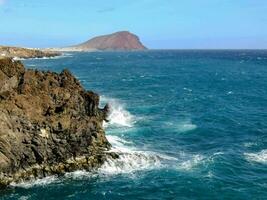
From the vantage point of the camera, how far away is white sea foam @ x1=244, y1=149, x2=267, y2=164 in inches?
2195

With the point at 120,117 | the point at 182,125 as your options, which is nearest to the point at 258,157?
the point at 182,125

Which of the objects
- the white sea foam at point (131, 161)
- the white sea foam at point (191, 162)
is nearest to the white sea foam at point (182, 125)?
the white sea foam at point (191, 162)

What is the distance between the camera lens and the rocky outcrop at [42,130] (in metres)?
48.2

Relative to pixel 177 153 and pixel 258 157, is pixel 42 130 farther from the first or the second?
pixel 258 157

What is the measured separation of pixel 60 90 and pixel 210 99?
50579mm

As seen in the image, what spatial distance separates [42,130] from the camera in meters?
50.5

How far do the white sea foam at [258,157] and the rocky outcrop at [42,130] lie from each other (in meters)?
16.9

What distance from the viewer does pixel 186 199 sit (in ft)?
146

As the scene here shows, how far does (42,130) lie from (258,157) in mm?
25991

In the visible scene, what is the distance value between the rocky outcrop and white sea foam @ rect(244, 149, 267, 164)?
16871 mm

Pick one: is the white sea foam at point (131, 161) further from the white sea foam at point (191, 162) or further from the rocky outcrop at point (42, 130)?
the white sea foam at point (191, 162)

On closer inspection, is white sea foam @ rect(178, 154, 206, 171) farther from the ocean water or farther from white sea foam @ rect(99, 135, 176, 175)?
white sea foam @ rect(99, 135, 176, 175)

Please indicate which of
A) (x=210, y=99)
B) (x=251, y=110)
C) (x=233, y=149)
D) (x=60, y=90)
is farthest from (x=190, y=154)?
(x=210, y=99)

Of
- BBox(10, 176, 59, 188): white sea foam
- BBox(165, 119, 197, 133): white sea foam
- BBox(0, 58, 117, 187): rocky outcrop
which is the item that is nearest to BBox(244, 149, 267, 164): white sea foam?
BBox(165, 119, 197, 133): white sea foam
